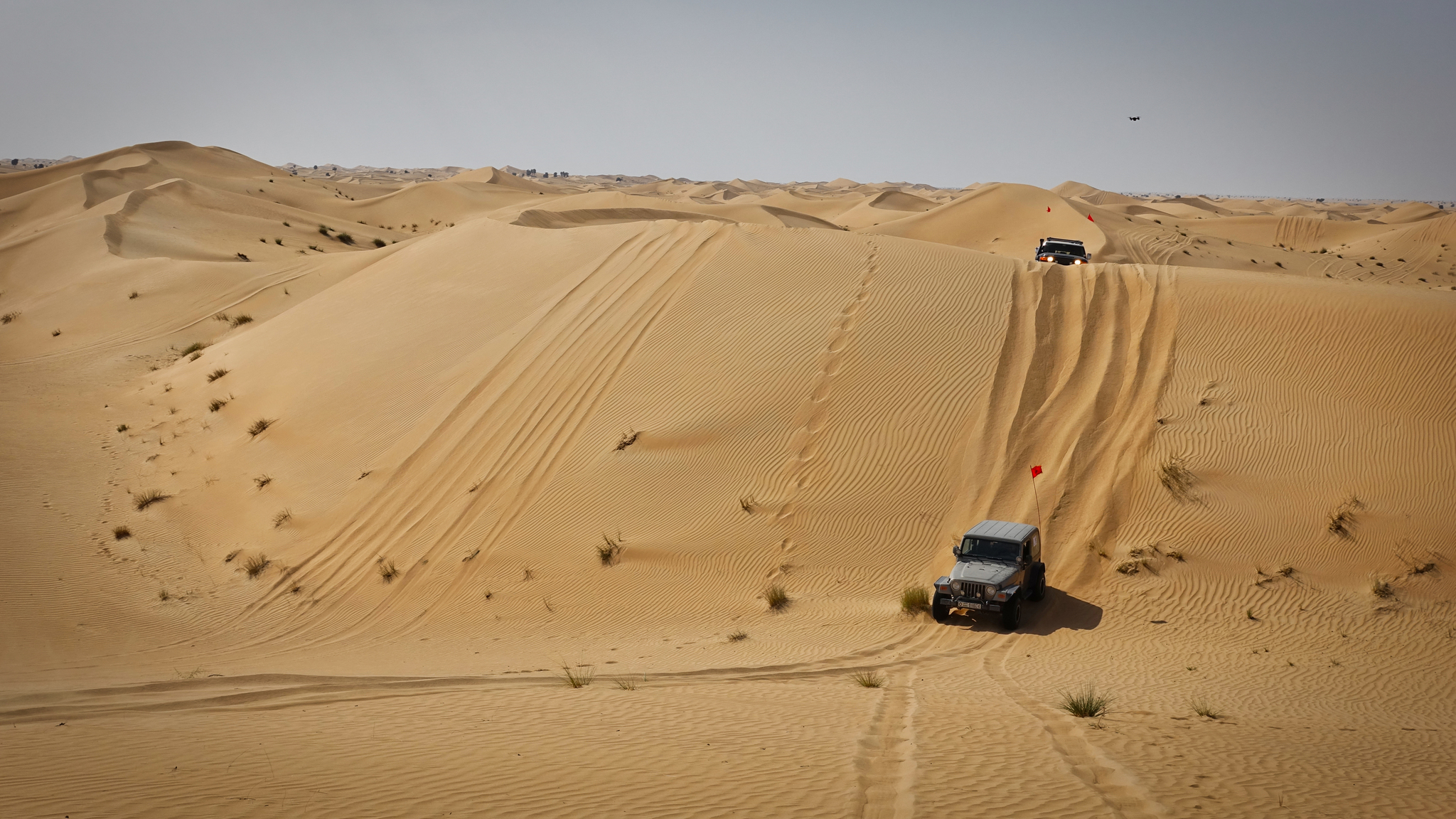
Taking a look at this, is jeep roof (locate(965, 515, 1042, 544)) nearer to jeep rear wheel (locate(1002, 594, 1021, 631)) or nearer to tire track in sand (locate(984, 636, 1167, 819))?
jeep rear wheel (locate(1002, 594, 1021, 631))

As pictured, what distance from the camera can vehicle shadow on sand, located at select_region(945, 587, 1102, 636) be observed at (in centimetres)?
1059

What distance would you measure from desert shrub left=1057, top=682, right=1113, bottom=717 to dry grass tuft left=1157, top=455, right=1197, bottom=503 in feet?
18.8

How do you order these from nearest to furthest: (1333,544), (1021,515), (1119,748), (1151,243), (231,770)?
1. (231,770)
2. (1119,748)
3. (1333,544)
4. (1021,515)
5. (1151,243)

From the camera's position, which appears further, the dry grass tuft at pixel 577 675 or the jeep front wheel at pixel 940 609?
the jeep front wheel at pixel 940 609

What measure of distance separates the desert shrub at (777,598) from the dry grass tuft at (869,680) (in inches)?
98.0

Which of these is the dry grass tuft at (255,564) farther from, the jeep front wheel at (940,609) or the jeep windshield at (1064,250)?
the jeep windshield at (1064,250)

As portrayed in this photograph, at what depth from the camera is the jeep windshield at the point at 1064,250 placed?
24.4 metres

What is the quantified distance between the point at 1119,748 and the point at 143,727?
7200 millimetres

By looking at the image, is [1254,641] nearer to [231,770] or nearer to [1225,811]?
[1225,811]

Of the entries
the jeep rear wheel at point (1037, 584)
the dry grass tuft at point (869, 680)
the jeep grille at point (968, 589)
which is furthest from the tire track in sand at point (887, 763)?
the jeep rear wheel at point (1037, 584)

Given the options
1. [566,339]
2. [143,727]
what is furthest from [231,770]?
[566,339]

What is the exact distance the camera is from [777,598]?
1128 cm

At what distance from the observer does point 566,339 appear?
57.6 feet

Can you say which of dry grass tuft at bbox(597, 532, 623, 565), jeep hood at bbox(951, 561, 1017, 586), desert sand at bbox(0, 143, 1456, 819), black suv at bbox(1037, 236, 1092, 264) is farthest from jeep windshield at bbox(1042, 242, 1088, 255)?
dry grass tuft at bbox(597, 532, 623, 565)
